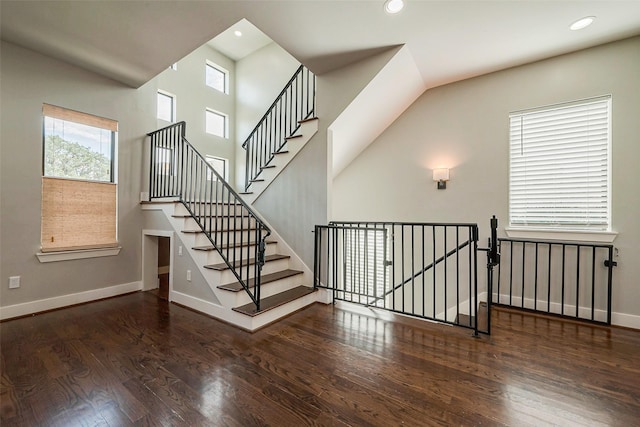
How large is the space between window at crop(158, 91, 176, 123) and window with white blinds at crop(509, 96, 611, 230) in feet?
18.9

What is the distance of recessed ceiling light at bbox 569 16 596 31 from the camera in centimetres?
260

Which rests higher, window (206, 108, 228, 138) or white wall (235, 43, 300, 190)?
white wall (235, 43, 300, 190)

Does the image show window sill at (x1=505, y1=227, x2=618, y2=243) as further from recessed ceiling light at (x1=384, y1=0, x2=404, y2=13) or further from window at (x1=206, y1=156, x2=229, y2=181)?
window at (x1=206, y1=156, x2=229, y2=181)

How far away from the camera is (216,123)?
6113mm

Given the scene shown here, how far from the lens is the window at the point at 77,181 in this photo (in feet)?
10.9

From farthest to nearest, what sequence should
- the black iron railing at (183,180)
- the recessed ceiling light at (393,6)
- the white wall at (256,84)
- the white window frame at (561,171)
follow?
the white wall at (256,84) → the black iron railing at (183,180) → the white window frame at (561,171) → the recessed ceiling light at (393,6)

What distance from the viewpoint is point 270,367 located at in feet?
6.88

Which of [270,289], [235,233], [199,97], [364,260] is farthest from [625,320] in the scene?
[199,97]

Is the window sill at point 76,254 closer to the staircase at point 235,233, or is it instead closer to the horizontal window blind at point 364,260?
the staircase at point 235,233

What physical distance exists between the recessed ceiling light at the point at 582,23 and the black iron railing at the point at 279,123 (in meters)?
3.18

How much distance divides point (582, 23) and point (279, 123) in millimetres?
4001

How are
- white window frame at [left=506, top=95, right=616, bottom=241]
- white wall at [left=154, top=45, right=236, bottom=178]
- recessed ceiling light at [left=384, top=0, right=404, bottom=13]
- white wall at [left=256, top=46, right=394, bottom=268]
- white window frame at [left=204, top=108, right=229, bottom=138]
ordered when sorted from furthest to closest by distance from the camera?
white window frame at [left=204, top=108, right=229, bottom=138] → white wall at [left=154, top=45, right=236, bottom=178] → white wall at [left=256, top=46, right=394, bottom=268] → white window frame at [left=506, top=95, right=616, bottom=241] → recessed ceiling light at [left=384, top=0, right=404, bottom=13]

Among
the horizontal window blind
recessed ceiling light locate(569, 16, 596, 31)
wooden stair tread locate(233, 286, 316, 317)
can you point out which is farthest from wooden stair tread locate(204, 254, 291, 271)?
recessed ceiling light locate(569, 16, 596, 31)

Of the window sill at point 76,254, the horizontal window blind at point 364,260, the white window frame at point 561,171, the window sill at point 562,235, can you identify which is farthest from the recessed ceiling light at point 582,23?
the window sill at point 76,254
